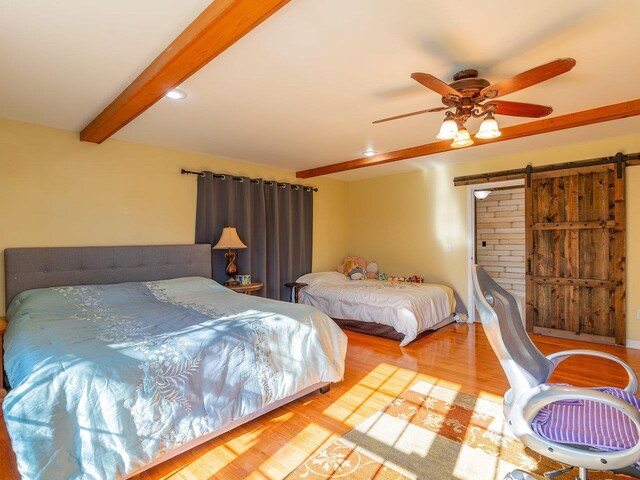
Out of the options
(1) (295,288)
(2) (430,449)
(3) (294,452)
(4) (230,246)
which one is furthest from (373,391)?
(1) (295,288)

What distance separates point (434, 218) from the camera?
205 inches

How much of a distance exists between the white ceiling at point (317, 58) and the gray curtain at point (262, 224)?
4.02ft

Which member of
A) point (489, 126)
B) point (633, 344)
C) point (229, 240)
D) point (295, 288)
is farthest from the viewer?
point (295, 288)

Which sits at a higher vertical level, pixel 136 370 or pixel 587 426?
pixel 136 370

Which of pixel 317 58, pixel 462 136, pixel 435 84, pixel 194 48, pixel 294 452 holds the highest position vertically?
pixel 317 58

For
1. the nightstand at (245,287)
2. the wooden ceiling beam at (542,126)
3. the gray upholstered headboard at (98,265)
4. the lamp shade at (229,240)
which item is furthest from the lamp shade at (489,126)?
the gray upholstered headboard at (98,265)

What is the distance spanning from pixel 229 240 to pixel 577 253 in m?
4.12

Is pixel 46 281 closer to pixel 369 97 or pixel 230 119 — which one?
pixel 230 119

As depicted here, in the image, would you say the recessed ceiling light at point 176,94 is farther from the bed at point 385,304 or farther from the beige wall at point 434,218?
the beige wall at point 434,218

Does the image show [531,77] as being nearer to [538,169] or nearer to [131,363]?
[131,363]

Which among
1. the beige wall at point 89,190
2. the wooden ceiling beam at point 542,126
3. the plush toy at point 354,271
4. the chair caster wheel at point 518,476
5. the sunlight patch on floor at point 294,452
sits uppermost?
the wooden ceiling beam at point 542,126

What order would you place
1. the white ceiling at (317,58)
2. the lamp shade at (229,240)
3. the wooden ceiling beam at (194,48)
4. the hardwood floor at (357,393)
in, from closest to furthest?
1. the wooden ceiling beam at (194,48)
2. the white ceiling at (317,58)
3. the hardwood floor at (357,393)
4. the lamp shade at (229,240)

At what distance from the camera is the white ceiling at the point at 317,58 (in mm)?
1646

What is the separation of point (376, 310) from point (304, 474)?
2567 millimetres
